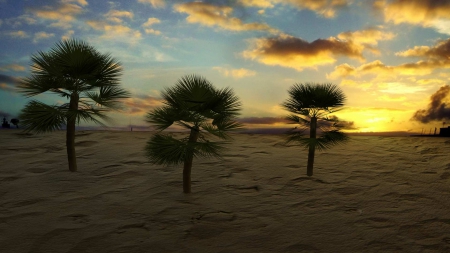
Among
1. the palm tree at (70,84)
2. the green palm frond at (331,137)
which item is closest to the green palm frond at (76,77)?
the palm tree at (70,84)

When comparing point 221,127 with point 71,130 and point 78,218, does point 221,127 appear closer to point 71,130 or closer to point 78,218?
point 78,218

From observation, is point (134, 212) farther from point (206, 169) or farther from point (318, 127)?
point (318, 127)

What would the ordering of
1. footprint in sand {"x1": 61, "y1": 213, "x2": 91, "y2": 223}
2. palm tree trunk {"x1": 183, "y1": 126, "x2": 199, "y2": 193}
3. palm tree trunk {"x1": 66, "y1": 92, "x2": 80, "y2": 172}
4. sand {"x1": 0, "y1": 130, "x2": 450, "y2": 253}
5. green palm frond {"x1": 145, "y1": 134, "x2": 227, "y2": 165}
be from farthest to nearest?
palm tree trunk {"x1": 66, "y1": 92, "x2": 80, "y2": 172}, palm tree trunk {"x1": 183, "y1": 126, "x2": 199, "y2": 193}, green palm frond {"x1": 145, "y1": 134, "x2": 227, "y2": 165}, footprint in sand {"x1": 61, "y1": 213, "x2": 91, "y2": 223}, sand {"x1": 0, "y1": 130, "x2": 450, "y2": 253}

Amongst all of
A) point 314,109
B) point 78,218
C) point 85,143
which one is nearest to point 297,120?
point 314,109

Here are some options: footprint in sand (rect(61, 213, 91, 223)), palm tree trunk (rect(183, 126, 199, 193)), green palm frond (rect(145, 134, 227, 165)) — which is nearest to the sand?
footprint in sand (rect(61, 213, 91, 223))

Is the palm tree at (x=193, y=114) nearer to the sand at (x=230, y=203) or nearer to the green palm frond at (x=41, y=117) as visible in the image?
the sand at (x=230, y=203)

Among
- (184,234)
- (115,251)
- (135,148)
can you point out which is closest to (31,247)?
(115,251)

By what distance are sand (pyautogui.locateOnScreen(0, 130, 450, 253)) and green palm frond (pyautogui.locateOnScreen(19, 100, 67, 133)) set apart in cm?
129

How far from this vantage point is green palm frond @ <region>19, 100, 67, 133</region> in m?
8.39

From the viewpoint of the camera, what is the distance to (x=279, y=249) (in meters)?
4.63

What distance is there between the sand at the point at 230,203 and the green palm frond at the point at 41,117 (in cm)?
129

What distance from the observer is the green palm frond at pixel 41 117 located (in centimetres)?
839

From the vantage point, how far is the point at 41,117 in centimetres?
839

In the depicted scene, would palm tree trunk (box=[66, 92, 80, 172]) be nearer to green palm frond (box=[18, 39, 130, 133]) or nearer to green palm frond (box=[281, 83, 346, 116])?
green palm frond (box=[18, 39, 130, 133])
